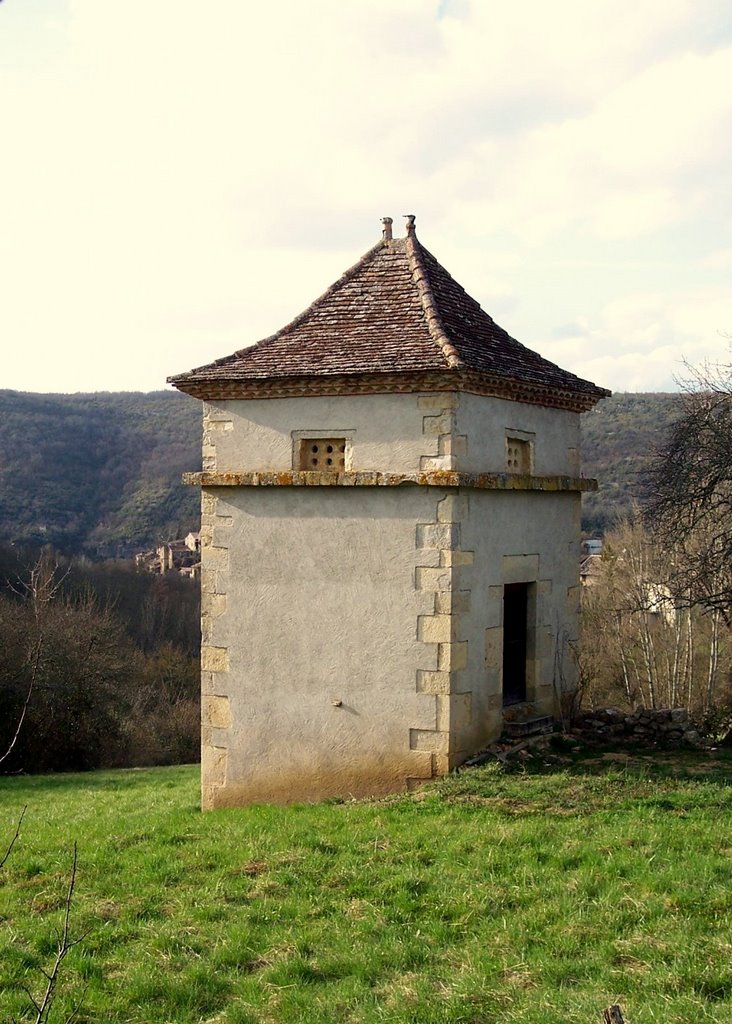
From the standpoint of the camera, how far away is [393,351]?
32.9ft

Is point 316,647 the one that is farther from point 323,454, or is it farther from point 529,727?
point 529,727

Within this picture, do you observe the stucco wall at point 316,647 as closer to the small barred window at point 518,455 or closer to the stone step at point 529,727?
the stone step at point 529,727

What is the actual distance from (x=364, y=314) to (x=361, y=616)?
3.50 metres

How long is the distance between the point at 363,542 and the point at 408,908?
13.8ft

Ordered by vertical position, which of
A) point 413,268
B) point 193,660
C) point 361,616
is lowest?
point 193,660

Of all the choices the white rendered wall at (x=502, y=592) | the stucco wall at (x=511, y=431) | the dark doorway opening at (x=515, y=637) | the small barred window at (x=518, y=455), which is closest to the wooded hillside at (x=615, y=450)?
the stucco wall at (x=511, y=431)

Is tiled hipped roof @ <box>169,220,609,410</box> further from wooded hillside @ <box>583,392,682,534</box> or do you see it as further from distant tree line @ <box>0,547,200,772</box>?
wooded hillside @ <box>583,392,682,534</box>

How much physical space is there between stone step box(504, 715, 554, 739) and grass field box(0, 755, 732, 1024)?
98cm

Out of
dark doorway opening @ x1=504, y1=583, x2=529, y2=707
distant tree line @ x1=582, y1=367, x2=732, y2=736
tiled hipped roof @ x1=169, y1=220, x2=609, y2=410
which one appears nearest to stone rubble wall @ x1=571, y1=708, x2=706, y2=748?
dark doorway opening @ x1=504, y1=583, x2=529, y2=707

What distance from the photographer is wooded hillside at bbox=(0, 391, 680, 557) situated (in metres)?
40.6

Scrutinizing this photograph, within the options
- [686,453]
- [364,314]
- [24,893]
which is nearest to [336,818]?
[24,893]

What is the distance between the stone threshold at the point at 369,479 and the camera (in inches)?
380

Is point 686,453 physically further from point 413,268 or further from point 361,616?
point 361,616

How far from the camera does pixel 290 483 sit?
10156 millimetres
